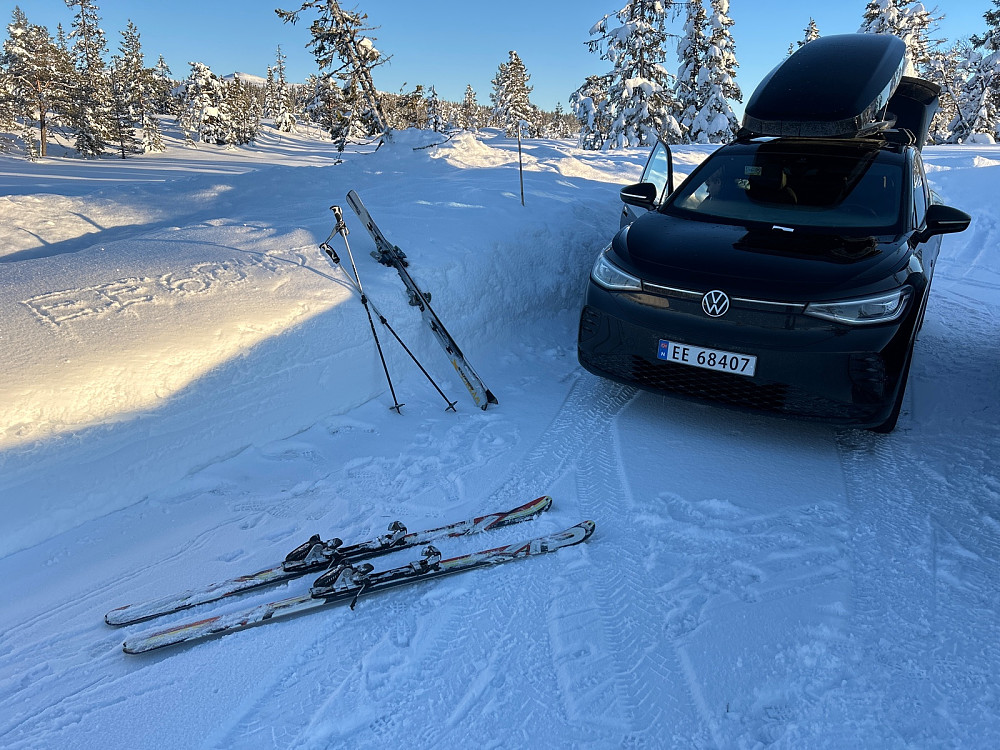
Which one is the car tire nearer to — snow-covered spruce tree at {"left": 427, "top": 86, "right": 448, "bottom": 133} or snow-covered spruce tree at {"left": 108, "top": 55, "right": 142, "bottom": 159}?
snow-covered spruce tree at {"left": 427, "top": 86, "right": 448, "bottom": 133}

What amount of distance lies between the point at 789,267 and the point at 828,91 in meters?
2.22

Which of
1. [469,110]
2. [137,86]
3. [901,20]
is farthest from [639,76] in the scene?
[469,110]

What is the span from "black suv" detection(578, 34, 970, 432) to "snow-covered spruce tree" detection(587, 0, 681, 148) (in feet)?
69.2

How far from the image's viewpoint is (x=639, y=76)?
24.1 meters

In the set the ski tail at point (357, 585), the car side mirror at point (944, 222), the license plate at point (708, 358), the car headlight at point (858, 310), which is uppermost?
the car side mirror at point (944, 222)

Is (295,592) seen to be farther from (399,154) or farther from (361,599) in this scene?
(399,154)

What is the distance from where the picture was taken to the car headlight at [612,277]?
336 centimetres

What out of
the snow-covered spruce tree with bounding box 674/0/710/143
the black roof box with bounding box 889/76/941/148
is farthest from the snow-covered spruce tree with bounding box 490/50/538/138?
the black roof box with bounding box 889/76/941/148

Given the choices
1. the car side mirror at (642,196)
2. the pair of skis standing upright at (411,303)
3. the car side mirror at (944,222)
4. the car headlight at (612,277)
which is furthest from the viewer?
the car side mirror at (642,196)

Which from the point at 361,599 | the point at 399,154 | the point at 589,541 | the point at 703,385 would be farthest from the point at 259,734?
the point at 399,154

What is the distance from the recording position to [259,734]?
66.6 inches

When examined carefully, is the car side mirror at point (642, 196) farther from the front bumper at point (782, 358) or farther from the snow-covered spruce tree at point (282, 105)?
the snow-covered spruce tree at point (282, 105)

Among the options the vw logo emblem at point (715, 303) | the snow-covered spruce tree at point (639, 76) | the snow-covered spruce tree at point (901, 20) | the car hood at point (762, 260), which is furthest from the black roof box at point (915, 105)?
the snow-covered spruce tree at point (901, 20)

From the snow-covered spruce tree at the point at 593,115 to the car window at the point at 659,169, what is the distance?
71.4 feet
